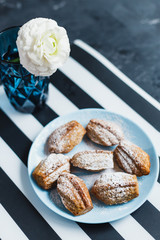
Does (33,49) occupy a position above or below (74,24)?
above

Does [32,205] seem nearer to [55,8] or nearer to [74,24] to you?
[74,24]

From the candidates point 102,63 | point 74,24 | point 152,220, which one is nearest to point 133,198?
point 152,220

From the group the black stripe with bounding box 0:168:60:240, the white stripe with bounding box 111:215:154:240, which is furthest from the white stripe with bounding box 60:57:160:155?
the black stripe with bounding box 0:168:60:240

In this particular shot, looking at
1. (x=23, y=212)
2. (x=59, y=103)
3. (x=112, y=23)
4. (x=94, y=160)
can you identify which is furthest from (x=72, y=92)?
(x=112, y=23)

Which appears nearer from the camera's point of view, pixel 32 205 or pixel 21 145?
pixel 32 205

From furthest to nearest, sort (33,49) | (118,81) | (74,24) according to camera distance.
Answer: (74,24) < (118,81) < (33,49)

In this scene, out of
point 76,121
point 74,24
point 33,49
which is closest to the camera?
point 33,49

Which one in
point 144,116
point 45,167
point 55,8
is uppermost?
point 55,8
